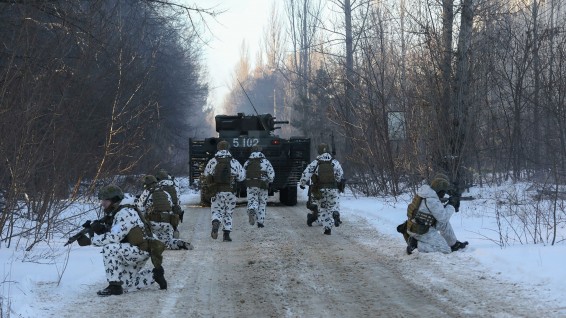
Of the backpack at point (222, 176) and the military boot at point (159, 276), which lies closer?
the military boot at point (159, 276)

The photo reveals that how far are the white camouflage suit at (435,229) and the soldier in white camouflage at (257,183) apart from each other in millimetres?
5057

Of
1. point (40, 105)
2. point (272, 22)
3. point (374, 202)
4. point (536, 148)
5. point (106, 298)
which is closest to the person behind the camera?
point (106, 298)

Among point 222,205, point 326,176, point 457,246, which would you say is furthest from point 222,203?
point 457,246

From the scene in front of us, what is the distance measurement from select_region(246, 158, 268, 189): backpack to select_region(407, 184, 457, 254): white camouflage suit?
199 inches

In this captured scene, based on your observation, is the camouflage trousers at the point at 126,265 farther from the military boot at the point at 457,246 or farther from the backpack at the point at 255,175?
the backpack at the point at 255,175

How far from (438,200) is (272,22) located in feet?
205

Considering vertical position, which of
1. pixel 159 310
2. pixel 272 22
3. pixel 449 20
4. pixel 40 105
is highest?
pixel 272 22

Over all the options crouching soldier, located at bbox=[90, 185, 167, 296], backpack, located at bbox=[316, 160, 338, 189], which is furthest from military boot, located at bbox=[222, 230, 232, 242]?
crouching soldier, located at bbox=[90, 185, 167, 296]

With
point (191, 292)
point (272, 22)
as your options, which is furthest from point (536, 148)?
point (272, 22)

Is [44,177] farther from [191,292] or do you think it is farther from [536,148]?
[536,148]

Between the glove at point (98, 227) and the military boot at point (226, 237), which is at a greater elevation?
the glove at point (98, 227)

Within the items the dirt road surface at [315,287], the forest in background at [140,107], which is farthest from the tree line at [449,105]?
the dirt road surface at [315,287]

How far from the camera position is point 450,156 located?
55.0 ft

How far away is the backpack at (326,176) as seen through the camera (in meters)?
13.9
